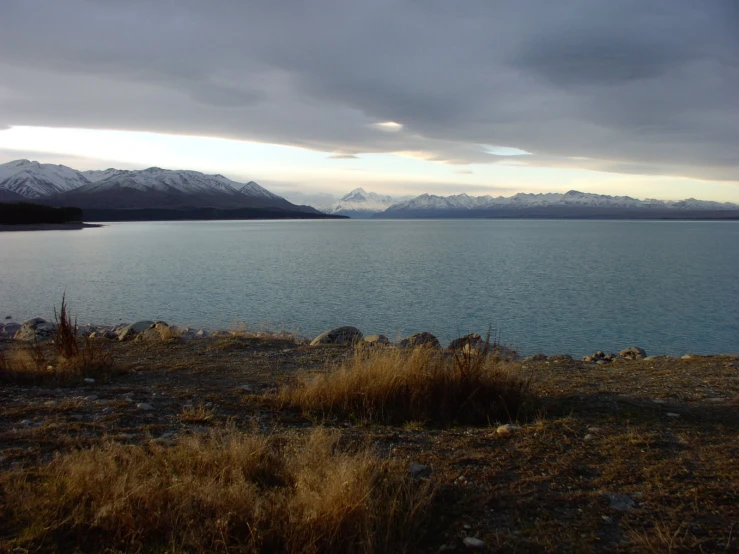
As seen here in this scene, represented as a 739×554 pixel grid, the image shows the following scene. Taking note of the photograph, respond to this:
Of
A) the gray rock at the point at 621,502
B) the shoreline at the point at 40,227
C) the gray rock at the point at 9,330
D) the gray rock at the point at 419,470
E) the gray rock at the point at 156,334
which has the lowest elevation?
the gray rock at the point at 9,330

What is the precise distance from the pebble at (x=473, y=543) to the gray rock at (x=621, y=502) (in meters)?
1.12

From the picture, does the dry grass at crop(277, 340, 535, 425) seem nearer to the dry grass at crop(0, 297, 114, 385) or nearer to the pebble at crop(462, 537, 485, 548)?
the pebble at crop(462, 537, 485, 548)

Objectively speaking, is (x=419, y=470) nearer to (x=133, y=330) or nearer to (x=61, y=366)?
(x=61, y=366)

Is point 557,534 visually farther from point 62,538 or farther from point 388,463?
point 62,538

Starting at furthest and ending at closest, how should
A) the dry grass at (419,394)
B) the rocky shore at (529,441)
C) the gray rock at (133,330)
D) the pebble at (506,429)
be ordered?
1. the gray rock at (133,330)
2. the dry grass at (419,394)
3. the pebble at (506,429)
4. the rocky shore at (529,441)

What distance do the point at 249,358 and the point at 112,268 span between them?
31.8 m

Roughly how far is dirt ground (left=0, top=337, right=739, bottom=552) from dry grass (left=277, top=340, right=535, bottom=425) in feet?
0.91

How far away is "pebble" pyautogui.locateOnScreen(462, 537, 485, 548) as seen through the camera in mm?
3344

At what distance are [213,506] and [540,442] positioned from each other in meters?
3.08

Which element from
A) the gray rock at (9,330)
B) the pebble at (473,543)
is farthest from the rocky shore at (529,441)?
the gray rock at (9,330)

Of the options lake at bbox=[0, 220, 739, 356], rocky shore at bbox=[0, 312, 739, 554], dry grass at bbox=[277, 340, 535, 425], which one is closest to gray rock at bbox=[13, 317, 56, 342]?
lake at bbox=[0, 220, 739, 356]

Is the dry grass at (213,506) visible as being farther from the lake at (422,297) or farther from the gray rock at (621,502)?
the lake at (422,297)

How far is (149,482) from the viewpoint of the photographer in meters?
3.69

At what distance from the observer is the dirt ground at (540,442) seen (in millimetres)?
3523
